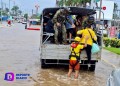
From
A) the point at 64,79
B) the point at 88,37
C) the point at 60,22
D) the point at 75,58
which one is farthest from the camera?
the point at 60,22

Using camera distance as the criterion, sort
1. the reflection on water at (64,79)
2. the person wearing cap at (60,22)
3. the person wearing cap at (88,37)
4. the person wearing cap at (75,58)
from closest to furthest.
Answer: the reflection on water at (64,79), the person wearing cap at (75,58), the person wearing cap at (88,37), the person wearing cap at (60,22)

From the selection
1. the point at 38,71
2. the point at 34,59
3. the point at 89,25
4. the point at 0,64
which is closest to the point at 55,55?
the point at 38,71

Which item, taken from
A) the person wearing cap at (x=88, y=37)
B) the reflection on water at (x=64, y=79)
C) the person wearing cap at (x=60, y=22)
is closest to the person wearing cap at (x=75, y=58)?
the reflection on water at (x=64, y=79)

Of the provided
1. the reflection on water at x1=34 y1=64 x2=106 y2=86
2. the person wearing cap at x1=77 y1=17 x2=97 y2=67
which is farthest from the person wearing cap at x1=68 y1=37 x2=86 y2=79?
the person wearing cap at x1=77 y1=17 x2=97 y2=67

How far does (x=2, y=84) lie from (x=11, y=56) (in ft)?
21.2

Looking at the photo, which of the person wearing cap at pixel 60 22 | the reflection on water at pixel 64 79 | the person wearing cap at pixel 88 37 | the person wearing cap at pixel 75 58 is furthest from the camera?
the person wearing cap at pixel 60 22

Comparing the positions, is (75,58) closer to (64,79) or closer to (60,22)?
(64,79)

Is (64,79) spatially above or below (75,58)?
below

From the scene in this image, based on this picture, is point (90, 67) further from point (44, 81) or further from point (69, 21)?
point (44, 81)

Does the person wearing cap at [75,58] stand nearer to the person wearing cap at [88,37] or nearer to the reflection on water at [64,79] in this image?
the reflection on water at [64,79]

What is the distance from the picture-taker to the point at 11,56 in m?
16.1

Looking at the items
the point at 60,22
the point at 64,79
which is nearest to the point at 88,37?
the point at 60,22

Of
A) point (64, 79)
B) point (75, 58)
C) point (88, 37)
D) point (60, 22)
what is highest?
point (60, 22)

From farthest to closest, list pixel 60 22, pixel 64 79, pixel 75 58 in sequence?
pixel 60 22
pixel 75 58
pixel 64 79
